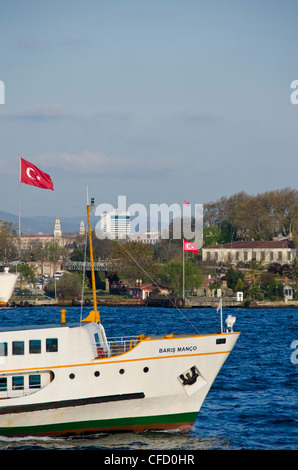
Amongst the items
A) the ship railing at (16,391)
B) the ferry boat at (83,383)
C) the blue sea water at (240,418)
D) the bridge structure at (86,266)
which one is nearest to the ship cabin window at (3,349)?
the ferry boat at (83,383)

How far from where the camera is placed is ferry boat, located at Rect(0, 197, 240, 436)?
23.8 m

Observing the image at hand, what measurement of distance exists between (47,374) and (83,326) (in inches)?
80.0

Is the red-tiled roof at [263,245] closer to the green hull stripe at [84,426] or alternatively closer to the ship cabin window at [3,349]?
the green hull stripe at [84,426]

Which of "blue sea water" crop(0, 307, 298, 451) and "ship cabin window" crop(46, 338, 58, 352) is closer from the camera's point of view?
"blue sea water" crop(0, 307, 298, 451)

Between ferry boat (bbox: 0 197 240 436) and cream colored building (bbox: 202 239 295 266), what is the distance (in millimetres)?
118325

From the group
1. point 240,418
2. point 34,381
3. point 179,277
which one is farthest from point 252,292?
point 34,381

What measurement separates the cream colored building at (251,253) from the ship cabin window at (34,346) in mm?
119443

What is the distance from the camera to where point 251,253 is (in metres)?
149

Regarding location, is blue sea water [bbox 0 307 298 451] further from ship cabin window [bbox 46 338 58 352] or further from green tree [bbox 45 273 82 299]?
green tree [bbox 45 273 82 299]

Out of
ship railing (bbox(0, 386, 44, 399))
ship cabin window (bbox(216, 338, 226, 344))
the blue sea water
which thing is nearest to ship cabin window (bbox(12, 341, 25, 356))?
ship railing (bbox(0, 386, 44, 399))

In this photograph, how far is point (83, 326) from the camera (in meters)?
24.7

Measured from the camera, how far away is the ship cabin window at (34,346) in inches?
949
